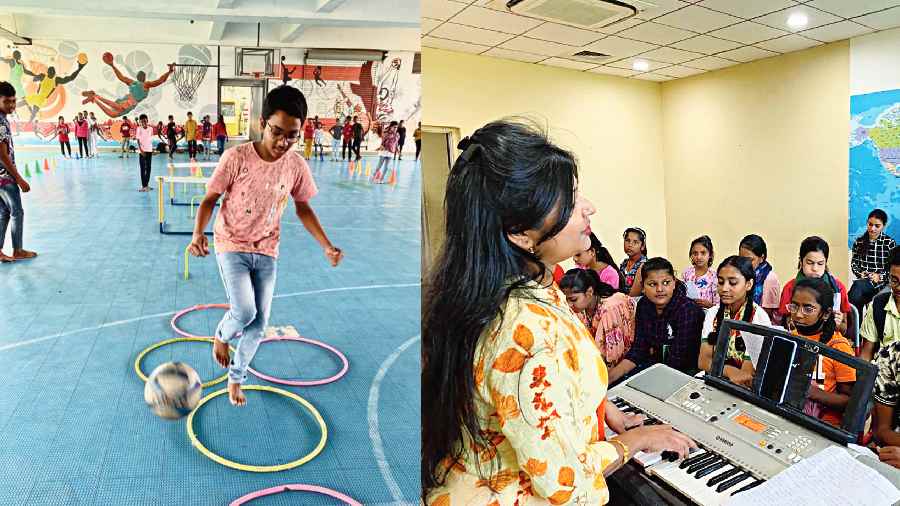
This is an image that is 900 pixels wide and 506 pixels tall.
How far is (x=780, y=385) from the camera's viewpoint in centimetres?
166

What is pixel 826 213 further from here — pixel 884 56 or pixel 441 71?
pixel 441 71

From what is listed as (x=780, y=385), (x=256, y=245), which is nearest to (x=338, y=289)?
(x=256, y=245)

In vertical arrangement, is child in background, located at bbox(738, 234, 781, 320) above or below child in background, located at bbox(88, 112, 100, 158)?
below

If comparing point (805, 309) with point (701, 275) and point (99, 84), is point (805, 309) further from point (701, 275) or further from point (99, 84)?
point (99, 84)

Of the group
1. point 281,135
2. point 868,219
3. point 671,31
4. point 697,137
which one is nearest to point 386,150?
point 281,135

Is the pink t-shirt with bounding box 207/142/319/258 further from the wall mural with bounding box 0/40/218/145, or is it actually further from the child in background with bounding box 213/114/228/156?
the wall mural with bounding box 0/40/218/145

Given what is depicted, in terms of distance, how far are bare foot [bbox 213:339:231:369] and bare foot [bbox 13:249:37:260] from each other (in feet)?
1.37

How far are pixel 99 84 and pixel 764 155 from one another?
562 centimetres

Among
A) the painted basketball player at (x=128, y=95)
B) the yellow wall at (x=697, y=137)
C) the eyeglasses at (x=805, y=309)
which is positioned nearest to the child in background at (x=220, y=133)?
the painted basketball player at (x=128, y=95)

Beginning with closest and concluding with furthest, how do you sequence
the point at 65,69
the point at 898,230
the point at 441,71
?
1. the point at 65,69
2. the point at 898,230
3. the point at 441,71

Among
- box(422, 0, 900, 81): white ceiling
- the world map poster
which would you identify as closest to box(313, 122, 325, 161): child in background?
box(422, 0, 900, 81): white ceiling

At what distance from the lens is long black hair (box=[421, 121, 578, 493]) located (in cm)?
96

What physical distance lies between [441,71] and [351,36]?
4.03m

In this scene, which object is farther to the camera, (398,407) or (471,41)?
(471,41)
